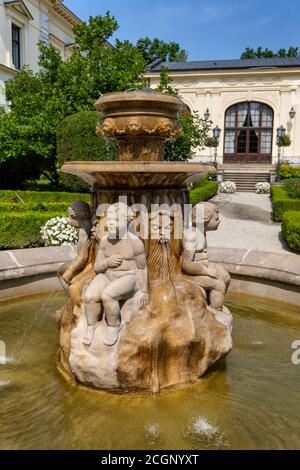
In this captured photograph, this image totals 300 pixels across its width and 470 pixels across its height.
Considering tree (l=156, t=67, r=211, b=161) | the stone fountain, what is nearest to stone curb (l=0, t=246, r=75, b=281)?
the stone fountain

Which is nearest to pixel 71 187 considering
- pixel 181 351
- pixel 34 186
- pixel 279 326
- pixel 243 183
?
pixel 34 186

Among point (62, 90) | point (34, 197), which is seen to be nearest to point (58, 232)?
point (34, 197)

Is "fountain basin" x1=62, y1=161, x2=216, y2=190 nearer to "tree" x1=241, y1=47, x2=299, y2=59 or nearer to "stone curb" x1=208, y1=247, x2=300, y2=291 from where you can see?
"stone curb" x1=208, y1=247, x2=300, y2=291

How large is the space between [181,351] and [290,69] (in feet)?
100

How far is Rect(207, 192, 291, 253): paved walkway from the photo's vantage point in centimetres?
1035

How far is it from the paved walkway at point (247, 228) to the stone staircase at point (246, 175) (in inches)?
267

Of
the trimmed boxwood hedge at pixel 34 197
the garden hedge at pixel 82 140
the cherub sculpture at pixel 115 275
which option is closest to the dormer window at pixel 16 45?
the trimmed boxwood hedge at pixel 34 197

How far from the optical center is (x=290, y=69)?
30.5 metres

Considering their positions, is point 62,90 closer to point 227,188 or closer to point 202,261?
point 227,188

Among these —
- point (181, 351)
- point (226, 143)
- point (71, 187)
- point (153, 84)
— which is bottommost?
point (181, 351)

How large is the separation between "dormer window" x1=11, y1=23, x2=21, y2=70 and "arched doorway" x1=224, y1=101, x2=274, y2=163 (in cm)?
1507

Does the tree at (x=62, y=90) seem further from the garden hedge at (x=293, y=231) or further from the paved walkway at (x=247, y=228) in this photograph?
the garden hedge at (x=293, y=231)

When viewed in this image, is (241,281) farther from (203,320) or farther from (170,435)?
(170,435)

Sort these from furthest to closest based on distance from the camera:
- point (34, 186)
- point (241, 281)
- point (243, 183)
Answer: point (243, 183) → point (34, 186) → point (241, 281)
